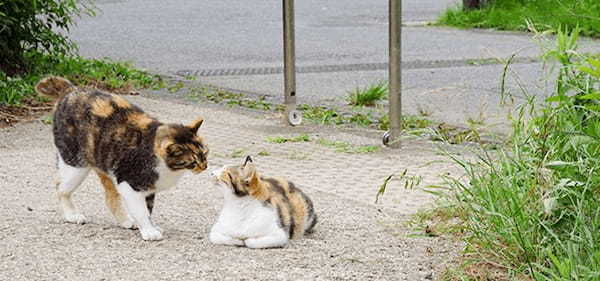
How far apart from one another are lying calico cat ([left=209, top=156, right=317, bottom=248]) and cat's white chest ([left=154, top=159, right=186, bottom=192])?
0.20 metres

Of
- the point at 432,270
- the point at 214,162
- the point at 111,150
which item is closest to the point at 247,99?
the point at 214,162

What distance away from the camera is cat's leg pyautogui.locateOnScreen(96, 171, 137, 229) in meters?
5.36

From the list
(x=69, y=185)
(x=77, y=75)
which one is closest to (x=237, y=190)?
(x=69, y=185)

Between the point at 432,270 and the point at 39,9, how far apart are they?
20.5ft

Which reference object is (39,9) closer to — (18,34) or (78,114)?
Answer: (18,34)

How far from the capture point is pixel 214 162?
7.09 meters

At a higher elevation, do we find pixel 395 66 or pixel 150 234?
pixel 395 66

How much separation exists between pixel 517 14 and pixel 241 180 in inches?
449

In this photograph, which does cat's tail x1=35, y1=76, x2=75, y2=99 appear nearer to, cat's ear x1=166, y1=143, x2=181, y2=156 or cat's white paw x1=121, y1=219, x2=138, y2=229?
cat's white paw x1=121, y1=219, x2=138, y2=229

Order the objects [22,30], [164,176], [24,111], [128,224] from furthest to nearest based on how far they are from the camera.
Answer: [22,30], [24,111], [128,224], [164,176]

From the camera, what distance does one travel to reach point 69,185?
17.7 ft

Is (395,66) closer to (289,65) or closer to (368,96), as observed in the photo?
(289,65)

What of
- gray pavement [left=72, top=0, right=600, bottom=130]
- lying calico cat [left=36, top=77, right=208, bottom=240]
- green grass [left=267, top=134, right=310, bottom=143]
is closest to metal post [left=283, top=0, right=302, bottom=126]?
green grass [left=267, top=134, right=310, bottom=143]

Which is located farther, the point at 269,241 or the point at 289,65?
the point at 289,65
